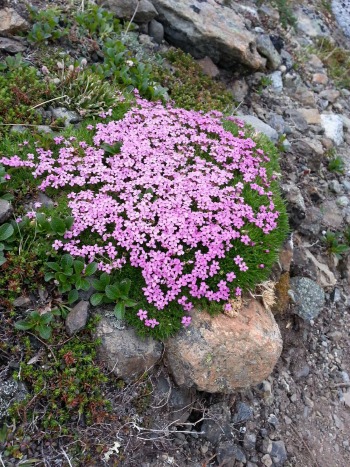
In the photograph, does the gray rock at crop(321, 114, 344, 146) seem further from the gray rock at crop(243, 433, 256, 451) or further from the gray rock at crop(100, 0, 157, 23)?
the gray rock at crop(243, 433, 256, 451)

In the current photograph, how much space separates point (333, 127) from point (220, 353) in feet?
22.9

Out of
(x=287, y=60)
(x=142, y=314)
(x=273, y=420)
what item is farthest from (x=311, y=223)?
(x=287, y=60)

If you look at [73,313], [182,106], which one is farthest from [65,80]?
[73,313]

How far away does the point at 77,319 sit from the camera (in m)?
4.45

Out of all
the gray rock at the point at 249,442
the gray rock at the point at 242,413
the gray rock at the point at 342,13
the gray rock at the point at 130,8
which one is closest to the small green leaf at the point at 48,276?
the gray rock at the point at 242,413

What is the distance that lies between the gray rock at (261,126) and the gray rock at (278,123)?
20.6 inches

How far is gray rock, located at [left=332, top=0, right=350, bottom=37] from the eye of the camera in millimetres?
14711

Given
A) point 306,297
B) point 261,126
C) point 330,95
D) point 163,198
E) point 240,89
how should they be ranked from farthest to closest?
point 330,95 < point 240,89 < point 261,126 < point 306,297 < point 163,198

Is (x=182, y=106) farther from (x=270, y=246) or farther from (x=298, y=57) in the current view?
(x=298, y=57)

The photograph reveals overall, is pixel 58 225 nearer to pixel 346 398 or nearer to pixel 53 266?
pixel 53 266

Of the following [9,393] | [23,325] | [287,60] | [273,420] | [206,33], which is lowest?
[273,420]

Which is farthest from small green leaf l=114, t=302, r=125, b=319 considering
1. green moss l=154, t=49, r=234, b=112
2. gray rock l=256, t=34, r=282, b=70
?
gray rock l=256, t=34, r=282, b=70

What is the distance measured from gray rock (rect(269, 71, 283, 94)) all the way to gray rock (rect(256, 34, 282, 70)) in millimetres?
213

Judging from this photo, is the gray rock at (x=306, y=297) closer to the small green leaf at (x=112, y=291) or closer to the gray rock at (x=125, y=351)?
the gray rock at (x=125, y=351)
